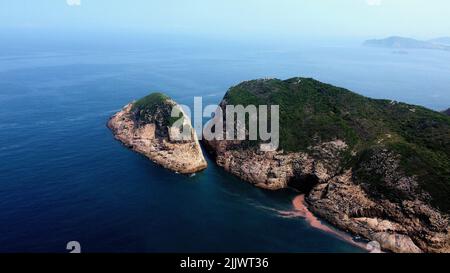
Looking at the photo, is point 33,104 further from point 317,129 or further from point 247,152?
point 317,129

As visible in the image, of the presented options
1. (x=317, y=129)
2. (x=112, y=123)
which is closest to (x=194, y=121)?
(x=112, y=123)

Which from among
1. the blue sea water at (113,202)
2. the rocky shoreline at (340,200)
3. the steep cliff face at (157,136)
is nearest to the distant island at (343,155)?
the rocky shoreline at (340,200)

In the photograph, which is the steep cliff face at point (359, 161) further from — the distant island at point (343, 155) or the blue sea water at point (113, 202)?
the blue sea water at point (113, 202)

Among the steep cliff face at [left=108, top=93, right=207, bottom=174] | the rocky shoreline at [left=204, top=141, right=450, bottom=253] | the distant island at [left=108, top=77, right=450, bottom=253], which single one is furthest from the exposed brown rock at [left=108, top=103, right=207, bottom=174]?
the rocky shoreline at [left=204, top=141, right=450, bottom=253]

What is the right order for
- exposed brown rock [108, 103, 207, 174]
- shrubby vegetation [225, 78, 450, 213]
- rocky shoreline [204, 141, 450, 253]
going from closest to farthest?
1. rocky shoreline [204, 141, 450, 253]
2. shrubby vegetation [225, 78, 450, 213]
3. exposed brown rock [108, 103, 207, 174]

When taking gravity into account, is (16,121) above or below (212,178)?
above

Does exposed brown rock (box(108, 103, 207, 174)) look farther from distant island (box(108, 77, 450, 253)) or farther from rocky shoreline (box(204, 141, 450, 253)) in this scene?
rocky shoreline (box(204, 141, 450, 253))

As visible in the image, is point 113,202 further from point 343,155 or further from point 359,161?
point 359,161
